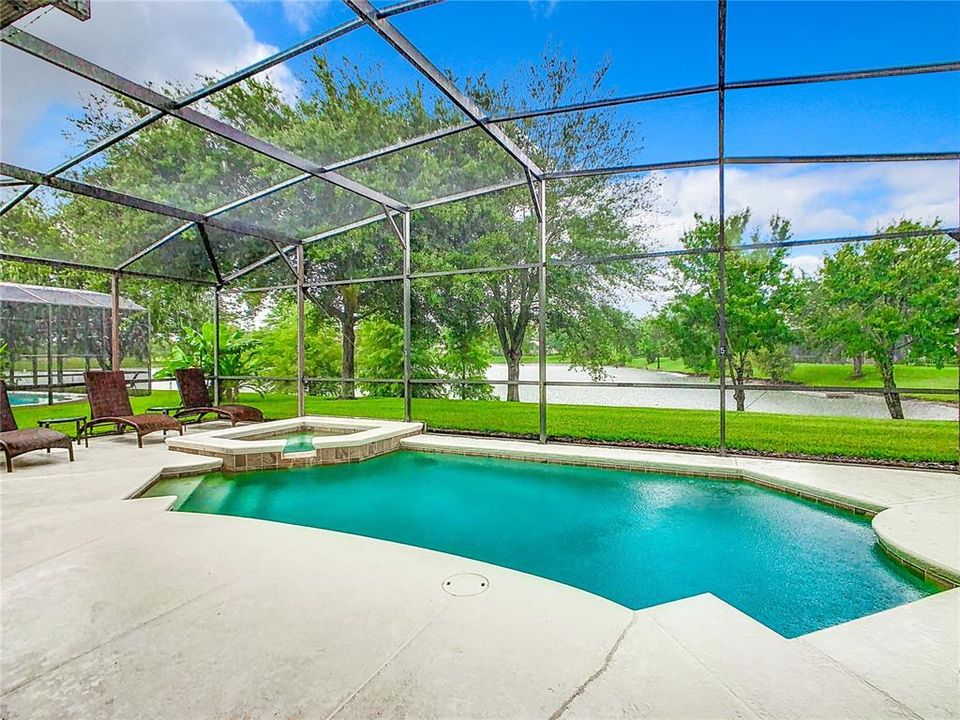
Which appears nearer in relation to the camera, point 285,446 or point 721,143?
point 721,143

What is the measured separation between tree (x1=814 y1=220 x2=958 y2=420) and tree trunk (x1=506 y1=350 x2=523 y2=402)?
4993 mm

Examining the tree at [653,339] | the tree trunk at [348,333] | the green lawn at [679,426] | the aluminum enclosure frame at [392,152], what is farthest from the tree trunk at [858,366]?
the tree trunk at [348,333]

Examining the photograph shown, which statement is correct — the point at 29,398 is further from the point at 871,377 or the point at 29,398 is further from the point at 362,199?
the point at 871,377

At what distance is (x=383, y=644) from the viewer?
2168 mm

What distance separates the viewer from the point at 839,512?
15.6 feet

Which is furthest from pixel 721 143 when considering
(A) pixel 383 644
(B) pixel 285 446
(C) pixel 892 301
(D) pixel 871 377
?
(B) pixel 285 446

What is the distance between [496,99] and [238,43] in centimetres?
335

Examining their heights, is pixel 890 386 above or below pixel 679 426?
above

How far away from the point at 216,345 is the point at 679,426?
9.40 meters

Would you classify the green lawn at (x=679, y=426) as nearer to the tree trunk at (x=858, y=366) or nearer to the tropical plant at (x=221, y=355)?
the tree trunk at (x=858, y=366)

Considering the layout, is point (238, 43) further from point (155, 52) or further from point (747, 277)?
point (747, 277)

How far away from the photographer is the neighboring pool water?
3268 mm

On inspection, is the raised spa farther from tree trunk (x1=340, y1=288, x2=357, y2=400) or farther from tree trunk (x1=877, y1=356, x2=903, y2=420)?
tree trunk (x1=877, y1=356, x2=903, y2=420)

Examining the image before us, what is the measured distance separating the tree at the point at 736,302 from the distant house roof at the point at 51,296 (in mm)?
11001
